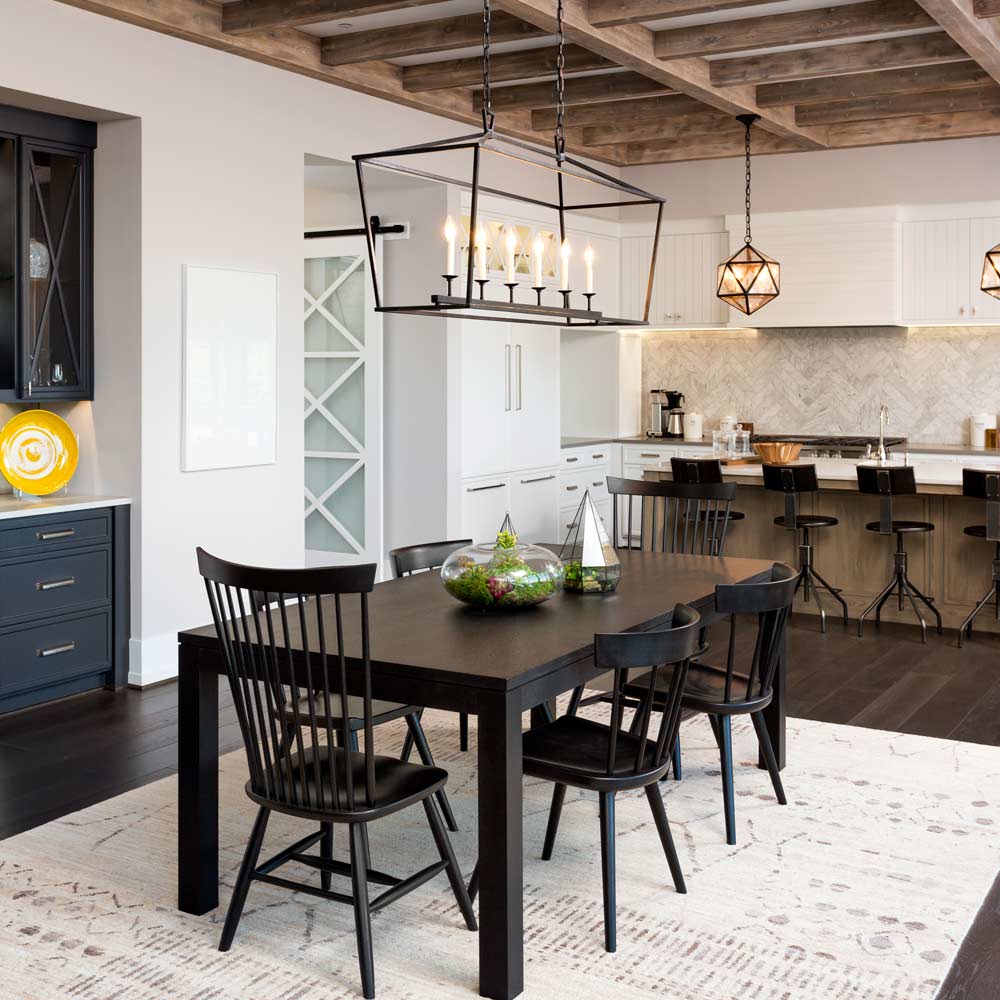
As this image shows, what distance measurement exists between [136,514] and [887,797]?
3357 mm

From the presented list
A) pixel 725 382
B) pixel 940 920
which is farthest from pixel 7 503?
pixel 725 382

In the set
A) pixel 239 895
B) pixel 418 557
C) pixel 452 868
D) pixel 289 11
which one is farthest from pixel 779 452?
pixel 239 895

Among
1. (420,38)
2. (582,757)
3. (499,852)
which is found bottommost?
(499,852)

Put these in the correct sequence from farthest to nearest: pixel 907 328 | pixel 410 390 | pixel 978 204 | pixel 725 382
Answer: pixel 725 382 < pixel 907 328 < pixel 978 204 < pixel 410 390

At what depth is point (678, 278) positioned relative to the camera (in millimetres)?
9023

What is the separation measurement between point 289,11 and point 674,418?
4793 millimetres

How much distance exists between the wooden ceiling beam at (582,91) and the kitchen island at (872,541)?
2250 millimetres

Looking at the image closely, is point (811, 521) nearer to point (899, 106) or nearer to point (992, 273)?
point (992, 273)

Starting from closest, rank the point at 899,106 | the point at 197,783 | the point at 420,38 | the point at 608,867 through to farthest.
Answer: the point at 608,867
the point at 197,783
the point at 420,38
the point at 899,106

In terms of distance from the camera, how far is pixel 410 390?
7375mm

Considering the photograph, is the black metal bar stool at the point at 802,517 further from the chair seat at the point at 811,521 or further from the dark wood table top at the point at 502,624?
the dark wood table top at the point at 502,624

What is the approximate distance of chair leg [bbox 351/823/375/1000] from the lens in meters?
2.75

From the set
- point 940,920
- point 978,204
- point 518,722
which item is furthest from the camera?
point 978,204

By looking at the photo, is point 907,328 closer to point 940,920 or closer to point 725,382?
point 725,382
